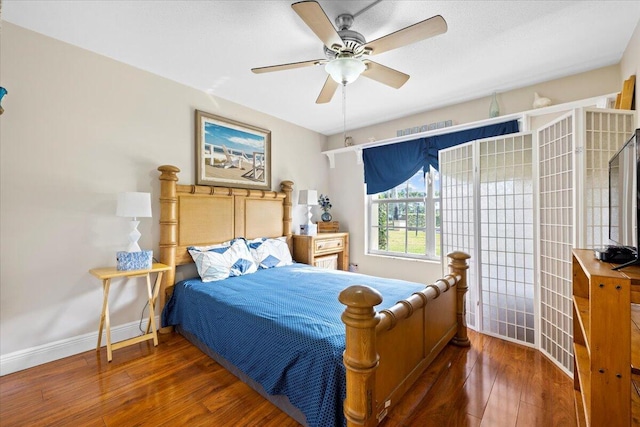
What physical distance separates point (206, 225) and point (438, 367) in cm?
266

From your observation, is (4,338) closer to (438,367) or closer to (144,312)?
(144,312)

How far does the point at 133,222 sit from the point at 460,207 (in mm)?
3272

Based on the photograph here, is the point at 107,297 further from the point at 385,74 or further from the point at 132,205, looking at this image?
the point at 385,74

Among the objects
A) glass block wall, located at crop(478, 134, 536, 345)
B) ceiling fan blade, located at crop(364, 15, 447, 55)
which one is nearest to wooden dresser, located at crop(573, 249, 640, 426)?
ceiling fan blade, located at crop(364, 15, 447, 55)

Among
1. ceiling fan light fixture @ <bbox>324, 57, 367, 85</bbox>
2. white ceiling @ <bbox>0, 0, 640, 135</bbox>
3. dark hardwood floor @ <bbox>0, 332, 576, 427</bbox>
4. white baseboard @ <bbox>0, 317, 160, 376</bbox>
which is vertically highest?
white ceiling @ <bbox>0, 0, 640, 135</bbox>

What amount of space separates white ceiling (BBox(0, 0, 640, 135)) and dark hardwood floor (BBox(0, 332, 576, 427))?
2568 mm

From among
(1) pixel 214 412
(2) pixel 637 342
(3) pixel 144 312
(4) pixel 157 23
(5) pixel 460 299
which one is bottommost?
(1) pixel 214 412

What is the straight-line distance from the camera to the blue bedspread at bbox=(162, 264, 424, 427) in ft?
4.80

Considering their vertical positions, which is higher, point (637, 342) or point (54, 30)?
point (54, 30)

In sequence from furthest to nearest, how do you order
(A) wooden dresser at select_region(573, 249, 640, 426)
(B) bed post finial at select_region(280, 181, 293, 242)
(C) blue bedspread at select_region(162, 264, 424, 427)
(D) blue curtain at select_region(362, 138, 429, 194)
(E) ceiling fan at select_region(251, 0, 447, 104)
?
(B) bed post finial at select_region(280, 181, 293, 242) → (D) blue curtain at select_region(362, 138, 429, 194) → (E) ceiling fan at select_region(251, 0, 447, 104) → (C) blue bedspread at select_region(162, 264, 424, 427) → (A) wooden dresser at select_region(573, 249, 640, 426)

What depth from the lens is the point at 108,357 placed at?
7.61 ft

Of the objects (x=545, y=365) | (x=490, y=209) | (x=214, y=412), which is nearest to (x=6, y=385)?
(x=214, y=412)

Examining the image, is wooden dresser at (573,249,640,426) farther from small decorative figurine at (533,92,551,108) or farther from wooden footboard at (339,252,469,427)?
small decorative figurine at (533,92,551,108)

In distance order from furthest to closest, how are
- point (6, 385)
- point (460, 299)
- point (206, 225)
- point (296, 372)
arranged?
point (206, 225)
point (460, 299)
point (6, 385)
point (296, 372)
